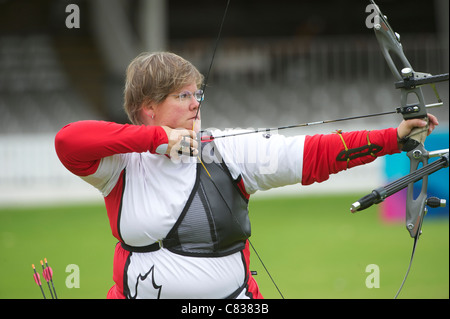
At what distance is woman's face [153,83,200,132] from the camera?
7.26 feet

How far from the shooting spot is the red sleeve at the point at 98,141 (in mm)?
2088

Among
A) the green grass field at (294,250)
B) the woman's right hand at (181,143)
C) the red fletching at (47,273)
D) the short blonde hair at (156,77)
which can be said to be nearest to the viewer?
the woman's right hand at (181,143)

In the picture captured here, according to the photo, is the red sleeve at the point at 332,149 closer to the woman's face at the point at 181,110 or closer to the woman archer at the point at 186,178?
the woman archer at the point at 186,178

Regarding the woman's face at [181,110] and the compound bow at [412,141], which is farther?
the woman's face at [181,110]

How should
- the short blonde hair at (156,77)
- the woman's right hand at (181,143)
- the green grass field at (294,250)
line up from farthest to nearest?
the green grass field at (294,250) < the short blonde hair at (156,77) < the woman's right hand at (181,143)

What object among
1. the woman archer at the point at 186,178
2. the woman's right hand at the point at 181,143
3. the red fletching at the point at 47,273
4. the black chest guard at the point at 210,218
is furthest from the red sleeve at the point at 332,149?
the red fletching at the point at 47,273

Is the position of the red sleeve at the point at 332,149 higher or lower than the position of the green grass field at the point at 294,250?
higher

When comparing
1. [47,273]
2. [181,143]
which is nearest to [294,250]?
[47,273]

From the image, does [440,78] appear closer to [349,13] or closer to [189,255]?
[189,255]

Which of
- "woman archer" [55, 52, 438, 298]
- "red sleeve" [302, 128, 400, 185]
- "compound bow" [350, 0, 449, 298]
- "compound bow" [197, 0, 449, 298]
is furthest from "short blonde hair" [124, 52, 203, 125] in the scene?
"compound bow" [350, 0, 449, 298]

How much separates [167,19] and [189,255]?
14.6 metres

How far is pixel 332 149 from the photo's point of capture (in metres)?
2.13

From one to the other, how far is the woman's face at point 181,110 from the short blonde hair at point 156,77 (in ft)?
0.06
